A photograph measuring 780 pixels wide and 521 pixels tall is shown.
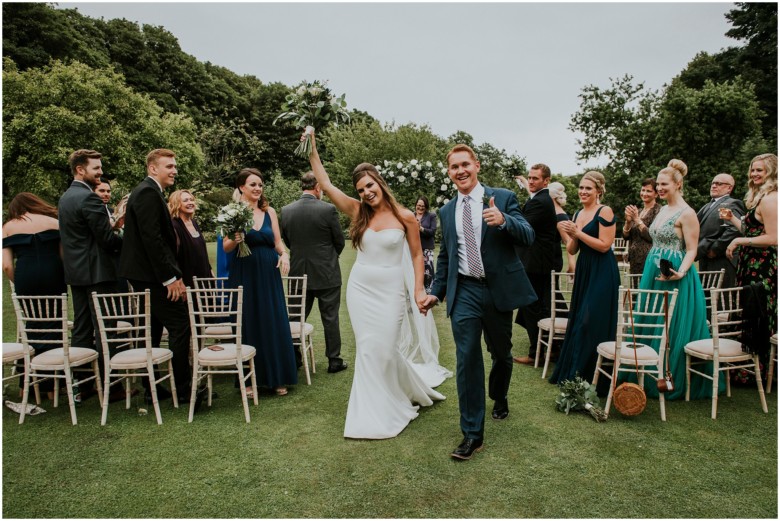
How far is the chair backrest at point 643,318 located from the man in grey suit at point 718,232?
150 centimetres

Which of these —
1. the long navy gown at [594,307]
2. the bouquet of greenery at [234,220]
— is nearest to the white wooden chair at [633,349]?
the long navy gown at [594,307]

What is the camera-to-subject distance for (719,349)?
4.59 meters

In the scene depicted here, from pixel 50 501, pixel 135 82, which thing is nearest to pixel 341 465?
pixel 50 501

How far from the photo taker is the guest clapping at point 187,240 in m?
5.52

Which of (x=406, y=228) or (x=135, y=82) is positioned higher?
(x=135, y=82)

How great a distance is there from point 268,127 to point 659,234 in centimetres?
4221

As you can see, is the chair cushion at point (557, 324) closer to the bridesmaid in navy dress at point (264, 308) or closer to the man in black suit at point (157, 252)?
the bridesmaid in navy dress at point (264, 308)

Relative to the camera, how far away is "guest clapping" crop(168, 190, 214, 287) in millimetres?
5523

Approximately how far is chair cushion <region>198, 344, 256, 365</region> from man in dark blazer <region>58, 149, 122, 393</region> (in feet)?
4.47

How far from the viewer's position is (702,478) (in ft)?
11.2

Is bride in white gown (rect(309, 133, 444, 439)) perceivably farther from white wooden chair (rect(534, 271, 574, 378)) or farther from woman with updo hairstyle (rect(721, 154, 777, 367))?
woman with updo hairstyle (rect(721, 154, 777, 367))

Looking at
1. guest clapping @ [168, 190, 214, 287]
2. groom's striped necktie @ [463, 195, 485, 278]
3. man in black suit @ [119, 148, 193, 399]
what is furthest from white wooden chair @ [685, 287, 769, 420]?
guest clapping @ [168, 190, 214, 287]

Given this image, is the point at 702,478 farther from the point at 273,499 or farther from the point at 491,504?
the point at 273,499

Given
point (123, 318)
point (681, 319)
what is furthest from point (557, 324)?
point (123, 318)
